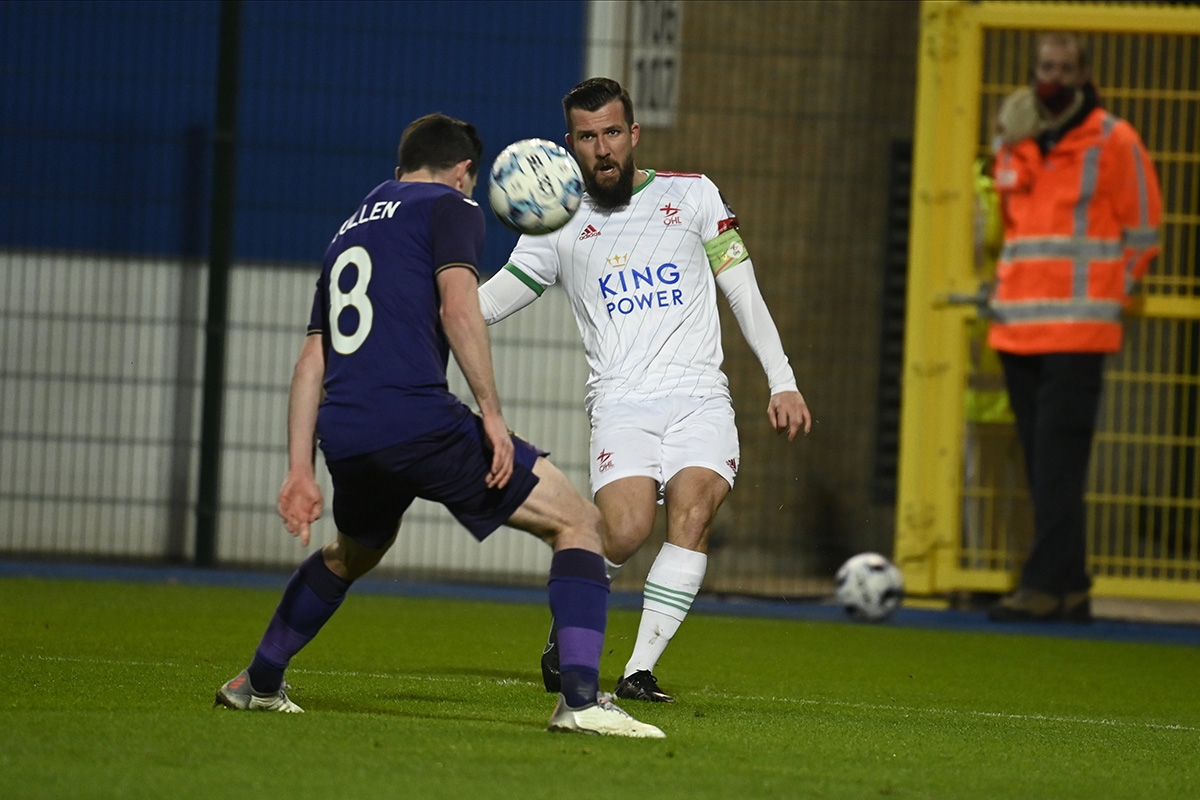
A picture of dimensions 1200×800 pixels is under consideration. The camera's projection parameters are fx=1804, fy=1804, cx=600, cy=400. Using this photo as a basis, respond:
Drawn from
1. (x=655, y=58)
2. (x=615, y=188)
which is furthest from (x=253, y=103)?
(x=615, y=188)

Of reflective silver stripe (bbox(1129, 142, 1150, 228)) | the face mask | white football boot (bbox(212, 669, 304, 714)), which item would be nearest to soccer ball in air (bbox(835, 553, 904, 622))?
reflective silver stripe (bbox(1129, 142, 1150, 228))

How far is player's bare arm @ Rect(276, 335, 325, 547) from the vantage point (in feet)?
14.4

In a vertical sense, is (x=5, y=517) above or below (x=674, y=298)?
below

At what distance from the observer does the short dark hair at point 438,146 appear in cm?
466

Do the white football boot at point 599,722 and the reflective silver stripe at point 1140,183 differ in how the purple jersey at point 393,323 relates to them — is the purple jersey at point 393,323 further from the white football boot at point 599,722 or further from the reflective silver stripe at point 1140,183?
the reflective silver stripe at point 1140,183

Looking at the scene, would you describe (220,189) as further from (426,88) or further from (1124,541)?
(1124,541)

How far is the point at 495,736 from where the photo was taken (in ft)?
14.6

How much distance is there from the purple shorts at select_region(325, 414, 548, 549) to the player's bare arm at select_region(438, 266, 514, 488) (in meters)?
0.05

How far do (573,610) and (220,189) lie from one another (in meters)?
6.28

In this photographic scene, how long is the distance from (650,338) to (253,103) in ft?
16.4

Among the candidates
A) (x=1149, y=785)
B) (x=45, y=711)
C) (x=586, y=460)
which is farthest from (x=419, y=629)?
(x=1149, y=785)

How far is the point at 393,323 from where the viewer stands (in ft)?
14.6

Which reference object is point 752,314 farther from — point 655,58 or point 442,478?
point 655,58

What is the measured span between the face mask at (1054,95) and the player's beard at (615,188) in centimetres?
390
